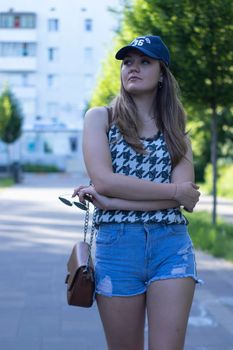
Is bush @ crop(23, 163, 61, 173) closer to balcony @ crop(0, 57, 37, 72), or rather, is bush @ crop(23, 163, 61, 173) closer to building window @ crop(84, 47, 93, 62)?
balcony @ crop(0, 57, 37, 72)

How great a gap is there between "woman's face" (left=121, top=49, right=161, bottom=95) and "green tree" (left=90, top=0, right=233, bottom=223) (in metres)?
8.70

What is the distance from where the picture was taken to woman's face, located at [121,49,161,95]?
3.42 meters

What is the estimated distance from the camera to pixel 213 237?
1229 cm

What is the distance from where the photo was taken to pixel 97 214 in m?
3.37

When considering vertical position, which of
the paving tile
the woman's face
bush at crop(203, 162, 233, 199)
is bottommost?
bush at crop(203, 162, 233, 199)

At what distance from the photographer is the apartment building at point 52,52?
7262 cm

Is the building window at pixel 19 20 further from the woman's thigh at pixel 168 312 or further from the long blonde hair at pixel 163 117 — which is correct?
the woman's thigh at pixel 168 312

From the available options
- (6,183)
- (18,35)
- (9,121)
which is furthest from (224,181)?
(18,35)

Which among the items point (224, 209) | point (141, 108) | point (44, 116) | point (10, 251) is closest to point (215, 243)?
point (10, 251)

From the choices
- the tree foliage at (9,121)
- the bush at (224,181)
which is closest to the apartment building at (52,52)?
the tree foliage at (9,121)

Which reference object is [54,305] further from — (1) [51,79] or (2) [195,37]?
(1) [51,79]

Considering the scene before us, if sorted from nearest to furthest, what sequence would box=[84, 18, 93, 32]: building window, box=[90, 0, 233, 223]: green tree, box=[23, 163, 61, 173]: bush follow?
box=[90, 0, 233, 223]: green tree → box=[23, 163, 61, 173]: bush → box=[84, 18, 93, 32]: building window

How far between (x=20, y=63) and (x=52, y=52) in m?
3.18

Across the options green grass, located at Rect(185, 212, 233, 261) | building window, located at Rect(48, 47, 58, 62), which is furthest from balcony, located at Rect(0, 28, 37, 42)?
green grass, located at Rect(185, 212, 233, 261)
